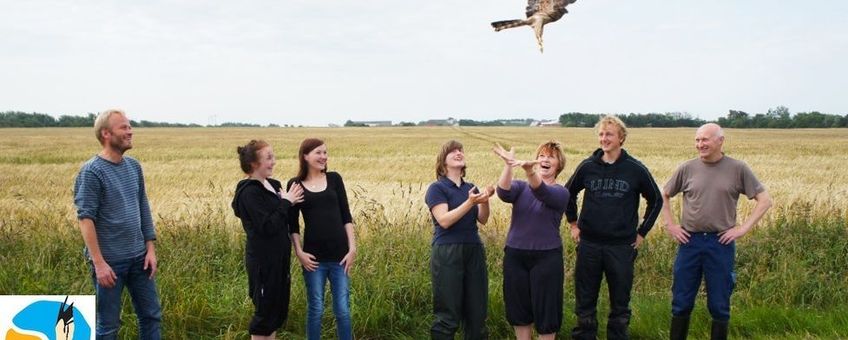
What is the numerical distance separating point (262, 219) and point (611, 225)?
7.55 ft

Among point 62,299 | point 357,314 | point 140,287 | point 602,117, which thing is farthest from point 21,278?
point 602,117

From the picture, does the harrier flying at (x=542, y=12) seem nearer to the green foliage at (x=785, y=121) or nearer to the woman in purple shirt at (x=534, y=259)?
the woman in purple shirt at (x=534, y=259)

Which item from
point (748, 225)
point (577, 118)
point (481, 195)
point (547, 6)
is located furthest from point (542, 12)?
point (577, 118)

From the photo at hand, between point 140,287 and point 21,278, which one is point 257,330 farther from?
point 21,278

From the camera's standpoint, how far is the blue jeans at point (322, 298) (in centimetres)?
420

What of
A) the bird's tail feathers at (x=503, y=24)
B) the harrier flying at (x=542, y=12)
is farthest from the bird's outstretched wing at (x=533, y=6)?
the bird's tail feathers at (x=503, y=24)

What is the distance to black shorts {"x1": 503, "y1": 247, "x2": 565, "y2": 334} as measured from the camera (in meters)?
4.13

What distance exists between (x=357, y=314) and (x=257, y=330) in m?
0.86

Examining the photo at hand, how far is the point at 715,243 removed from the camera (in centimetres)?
443

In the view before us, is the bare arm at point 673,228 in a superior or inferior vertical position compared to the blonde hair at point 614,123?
inferior

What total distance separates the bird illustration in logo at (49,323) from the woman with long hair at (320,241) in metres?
1.51

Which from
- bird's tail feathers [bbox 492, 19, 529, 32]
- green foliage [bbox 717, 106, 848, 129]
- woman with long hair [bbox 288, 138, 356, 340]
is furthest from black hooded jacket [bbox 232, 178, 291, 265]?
green foliage [bbox 717, 106, 848, 129]

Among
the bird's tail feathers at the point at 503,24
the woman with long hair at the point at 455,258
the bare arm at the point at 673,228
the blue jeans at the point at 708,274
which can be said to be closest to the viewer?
the bird's tail feathers at the point at 503,24

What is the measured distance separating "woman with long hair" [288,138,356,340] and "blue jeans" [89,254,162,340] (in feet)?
3.11
